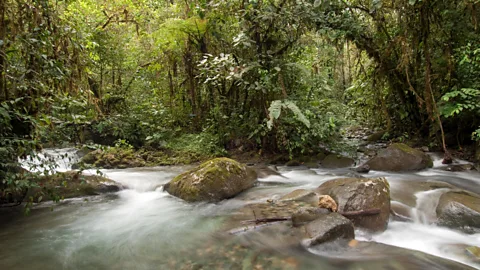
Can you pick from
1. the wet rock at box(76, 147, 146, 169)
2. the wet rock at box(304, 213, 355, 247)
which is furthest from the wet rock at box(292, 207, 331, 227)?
the wet rock at box(76, 147, 146, 169)

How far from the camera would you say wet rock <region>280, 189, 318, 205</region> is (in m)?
4.79

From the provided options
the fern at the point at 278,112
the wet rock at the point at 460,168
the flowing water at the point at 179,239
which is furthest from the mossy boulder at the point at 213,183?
the wet rock at the point at 460,168

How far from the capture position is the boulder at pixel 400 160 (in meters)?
7.11

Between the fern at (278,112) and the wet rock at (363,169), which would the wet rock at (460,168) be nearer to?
the wet rock at (363,169)

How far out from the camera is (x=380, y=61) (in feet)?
27.5

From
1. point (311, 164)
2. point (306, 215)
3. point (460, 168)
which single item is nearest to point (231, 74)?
point (311, 164)

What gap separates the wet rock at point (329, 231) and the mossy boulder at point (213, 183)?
215cm

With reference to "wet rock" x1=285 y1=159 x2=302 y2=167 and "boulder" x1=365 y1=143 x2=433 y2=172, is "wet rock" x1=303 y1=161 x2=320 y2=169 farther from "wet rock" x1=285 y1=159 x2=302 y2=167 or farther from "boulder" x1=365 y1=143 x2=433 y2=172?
"boulder" x1=365 y1=143 x2=433 y2=172

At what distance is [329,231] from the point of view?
356cm

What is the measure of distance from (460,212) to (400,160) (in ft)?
10.7

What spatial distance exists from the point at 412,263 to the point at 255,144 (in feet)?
20.9

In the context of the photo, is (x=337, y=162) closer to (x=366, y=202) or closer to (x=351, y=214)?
(x=366, y=202)

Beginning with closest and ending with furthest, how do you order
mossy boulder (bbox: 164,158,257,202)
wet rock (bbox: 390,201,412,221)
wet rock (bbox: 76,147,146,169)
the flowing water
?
the flowing water, wet rock (bbox: 390,201,412,221), mossy boulder (bbox: 164,158,257,202), wet rock (bbox: 76,147,146,169)

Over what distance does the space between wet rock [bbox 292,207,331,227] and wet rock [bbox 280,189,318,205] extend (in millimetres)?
502
